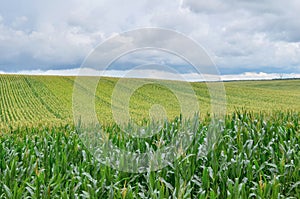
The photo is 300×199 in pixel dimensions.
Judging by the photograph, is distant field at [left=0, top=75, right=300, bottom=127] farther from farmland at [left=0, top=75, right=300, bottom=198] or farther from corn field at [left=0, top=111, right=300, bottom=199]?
corn field at [left=0, top=111, right=300, bottom=199]

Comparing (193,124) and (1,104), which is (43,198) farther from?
(1,104)

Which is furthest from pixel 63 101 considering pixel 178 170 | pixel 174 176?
pixel 178 170

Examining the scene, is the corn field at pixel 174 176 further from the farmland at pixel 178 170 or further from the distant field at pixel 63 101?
the distant field at pixel 63 101

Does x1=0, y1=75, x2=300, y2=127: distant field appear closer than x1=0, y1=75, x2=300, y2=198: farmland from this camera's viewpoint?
No

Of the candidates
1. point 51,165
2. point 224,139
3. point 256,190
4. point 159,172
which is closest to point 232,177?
point 256,190

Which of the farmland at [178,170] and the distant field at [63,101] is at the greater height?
the farmland at [178,170]

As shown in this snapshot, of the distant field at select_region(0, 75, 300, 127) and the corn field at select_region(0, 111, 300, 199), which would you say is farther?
the distant field at select_region(0, 75, 300, 127)

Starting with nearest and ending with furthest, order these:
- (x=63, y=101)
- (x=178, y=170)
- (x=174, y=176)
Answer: (x=178, y=170) < (x=174, y=176) < (x=63, y=101)

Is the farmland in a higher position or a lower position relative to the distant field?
higher

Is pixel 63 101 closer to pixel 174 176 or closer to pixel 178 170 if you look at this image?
pixel 174 176

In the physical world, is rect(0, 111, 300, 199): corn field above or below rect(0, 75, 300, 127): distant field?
above

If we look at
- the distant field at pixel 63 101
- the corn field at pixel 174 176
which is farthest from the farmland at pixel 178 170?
the distant field at pixel 63 101

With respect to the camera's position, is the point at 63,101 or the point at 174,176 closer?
the point at 174,176

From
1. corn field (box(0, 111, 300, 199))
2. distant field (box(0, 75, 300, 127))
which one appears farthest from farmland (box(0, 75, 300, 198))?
distant field (box(0, 75, 300, 127))
